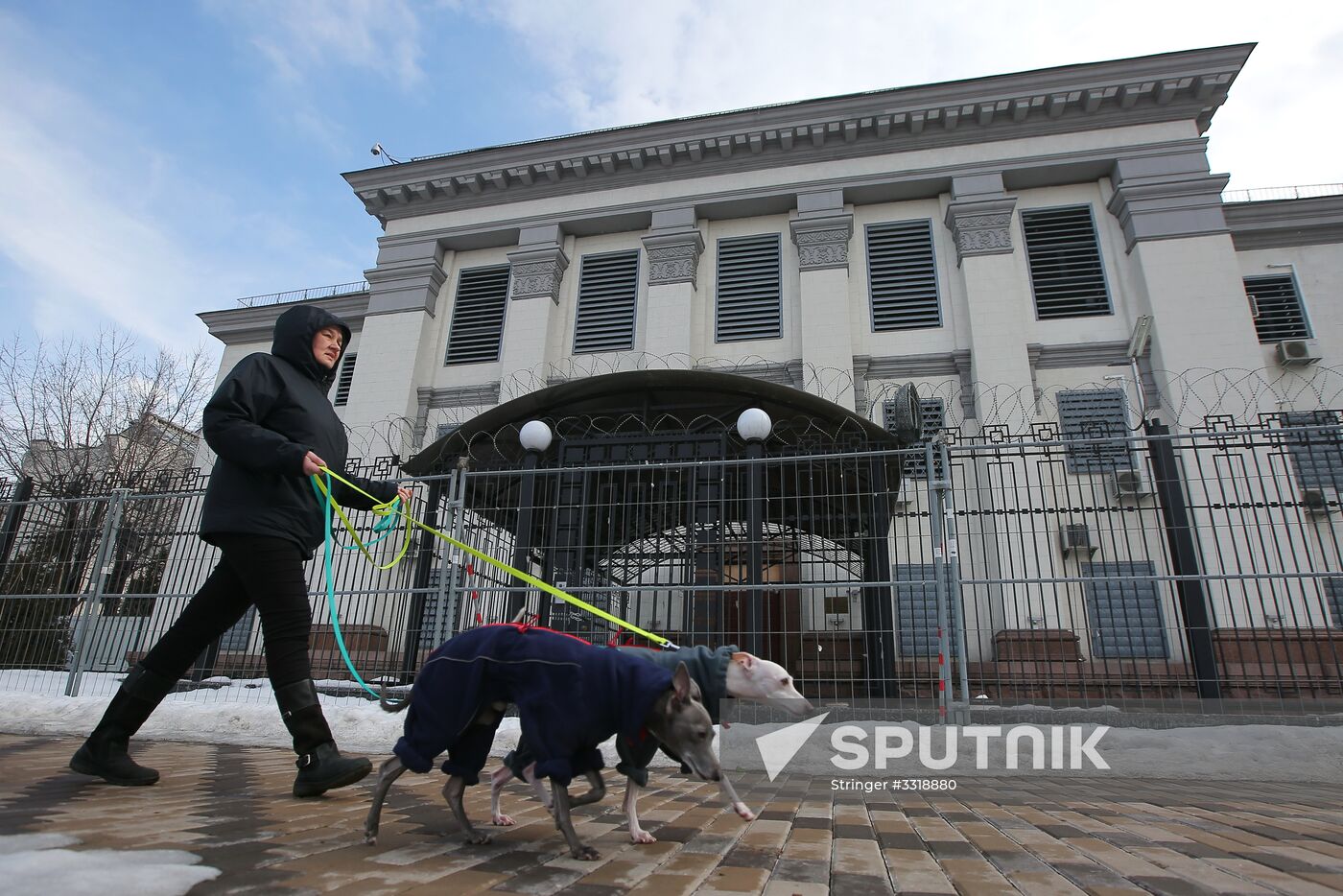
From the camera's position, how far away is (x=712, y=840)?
2.71 m

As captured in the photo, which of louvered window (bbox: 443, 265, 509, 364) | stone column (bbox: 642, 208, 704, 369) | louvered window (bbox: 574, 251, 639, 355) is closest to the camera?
stone column (bbox: 642, 208, 704, 369)

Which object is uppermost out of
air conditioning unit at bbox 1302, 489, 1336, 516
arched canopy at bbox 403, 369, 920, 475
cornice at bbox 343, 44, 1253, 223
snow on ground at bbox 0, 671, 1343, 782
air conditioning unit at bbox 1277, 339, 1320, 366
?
cornice at bbox 343, 44, 1253, 223

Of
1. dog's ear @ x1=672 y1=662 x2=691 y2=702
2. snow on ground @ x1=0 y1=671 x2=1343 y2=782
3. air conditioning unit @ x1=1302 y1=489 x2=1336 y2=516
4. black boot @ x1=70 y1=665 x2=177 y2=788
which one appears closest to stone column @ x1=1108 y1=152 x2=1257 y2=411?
air conditioning unit @ x1=1302 y1=489 x2=1336 y2=516

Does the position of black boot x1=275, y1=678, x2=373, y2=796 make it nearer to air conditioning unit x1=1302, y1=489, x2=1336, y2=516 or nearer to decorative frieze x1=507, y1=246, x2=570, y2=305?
air conditioning unit x1=1302, y1=489, x2=1336, y2=516

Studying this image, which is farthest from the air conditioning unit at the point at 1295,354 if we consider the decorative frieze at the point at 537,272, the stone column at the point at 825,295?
the decorative frieze at the point at 537,272

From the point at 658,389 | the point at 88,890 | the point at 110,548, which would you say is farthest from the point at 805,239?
the point at 88,890

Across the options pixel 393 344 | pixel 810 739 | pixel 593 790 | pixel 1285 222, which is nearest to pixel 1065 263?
pixel 1285 222

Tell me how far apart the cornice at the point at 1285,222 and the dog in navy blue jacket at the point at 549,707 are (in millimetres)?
19465

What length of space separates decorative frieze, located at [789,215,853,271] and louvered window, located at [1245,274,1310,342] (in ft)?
29.3

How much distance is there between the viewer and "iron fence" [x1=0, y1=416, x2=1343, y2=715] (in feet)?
22.4

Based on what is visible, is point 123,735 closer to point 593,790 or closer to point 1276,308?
point 593,790

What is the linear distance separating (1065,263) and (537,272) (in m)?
13.2

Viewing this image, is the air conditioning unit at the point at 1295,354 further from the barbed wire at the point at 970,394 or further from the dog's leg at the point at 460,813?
the dog's leg at the point at 460,813

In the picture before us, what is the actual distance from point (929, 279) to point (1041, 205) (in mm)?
3339
